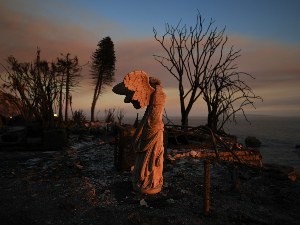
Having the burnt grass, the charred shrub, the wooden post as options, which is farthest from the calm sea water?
the charred shrub

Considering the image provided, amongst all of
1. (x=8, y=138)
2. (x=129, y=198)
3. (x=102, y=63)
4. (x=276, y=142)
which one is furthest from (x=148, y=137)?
(x=276, y=142)

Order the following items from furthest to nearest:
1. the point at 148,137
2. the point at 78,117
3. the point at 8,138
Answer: the point at 78,117 < the point at 8,138 < the point at 148,137

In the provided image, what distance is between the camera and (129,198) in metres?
3.79

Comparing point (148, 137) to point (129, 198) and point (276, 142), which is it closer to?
point (129, 198)

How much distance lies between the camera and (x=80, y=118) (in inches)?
598

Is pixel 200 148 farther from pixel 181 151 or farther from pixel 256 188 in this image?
pixel 256 188

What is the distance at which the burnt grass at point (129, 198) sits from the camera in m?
3.04

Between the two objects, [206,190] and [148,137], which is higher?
[148,137]

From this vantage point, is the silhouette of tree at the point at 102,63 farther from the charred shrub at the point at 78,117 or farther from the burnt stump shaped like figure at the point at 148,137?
the burnt stump shaped like figure at the point at 148,137

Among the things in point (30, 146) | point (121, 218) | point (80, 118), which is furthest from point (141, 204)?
point (80, 118)

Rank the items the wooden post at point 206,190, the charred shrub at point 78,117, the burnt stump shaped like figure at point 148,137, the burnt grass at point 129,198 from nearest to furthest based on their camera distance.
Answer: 1. the burnt grass at point 129,198
2. the wooden post at point 206,190
3. the burnt stump shaped like figure at point 148,137
4. the charred shrub at point 78,117

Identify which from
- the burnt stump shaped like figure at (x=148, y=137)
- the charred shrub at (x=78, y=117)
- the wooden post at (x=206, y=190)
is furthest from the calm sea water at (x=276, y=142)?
the charred shrub at (x=78, y=117)

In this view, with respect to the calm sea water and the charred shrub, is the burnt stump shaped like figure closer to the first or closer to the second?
the calm sea water

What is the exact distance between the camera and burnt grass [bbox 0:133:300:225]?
3039 mm
